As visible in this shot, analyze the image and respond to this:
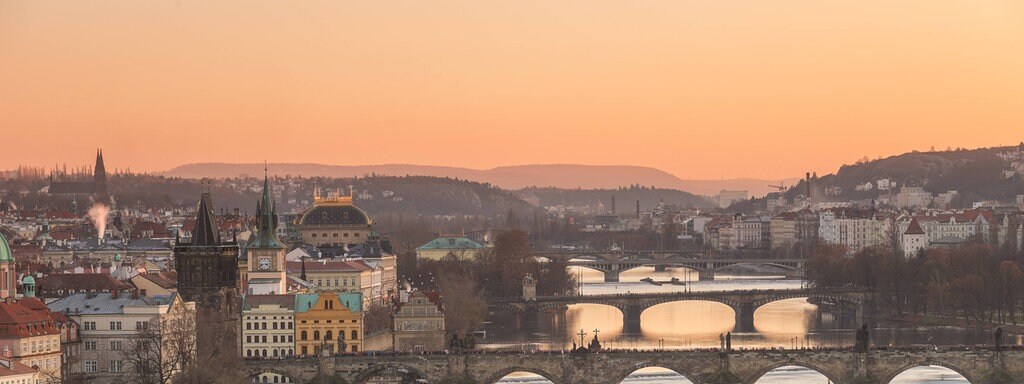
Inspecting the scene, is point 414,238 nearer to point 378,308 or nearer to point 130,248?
point 130,248

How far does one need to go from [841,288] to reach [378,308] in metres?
33.3

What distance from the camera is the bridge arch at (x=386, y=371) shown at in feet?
199

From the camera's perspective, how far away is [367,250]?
99.6m

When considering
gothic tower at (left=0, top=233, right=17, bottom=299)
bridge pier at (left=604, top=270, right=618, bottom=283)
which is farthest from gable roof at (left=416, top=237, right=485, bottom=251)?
gothic tower at (left=0, top=233, right=17, bottom=299)

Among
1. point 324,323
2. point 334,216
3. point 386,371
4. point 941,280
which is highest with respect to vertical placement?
point 334,216

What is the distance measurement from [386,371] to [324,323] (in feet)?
18.6

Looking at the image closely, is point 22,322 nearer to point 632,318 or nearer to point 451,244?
point 632,318

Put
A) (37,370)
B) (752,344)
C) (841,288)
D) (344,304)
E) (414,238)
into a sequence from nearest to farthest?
(37,370) → (344,304) → (752,344) → (841,288) → (414,238)

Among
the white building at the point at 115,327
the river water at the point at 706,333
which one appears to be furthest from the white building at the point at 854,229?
the white building at the point at 115,327

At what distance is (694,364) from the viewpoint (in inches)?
2420

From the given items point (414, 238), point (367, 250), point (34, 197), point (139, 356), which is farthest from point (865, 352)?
point (34, 197)

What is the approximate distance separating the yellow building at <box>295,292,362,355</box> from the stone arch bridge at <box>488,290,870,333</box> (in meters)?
26.3

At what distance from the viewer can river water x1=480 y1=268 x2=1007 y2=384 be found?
67250mm

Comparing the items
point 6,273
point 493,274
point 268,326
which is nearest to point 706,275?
point 493,274
